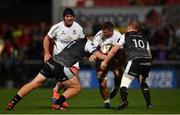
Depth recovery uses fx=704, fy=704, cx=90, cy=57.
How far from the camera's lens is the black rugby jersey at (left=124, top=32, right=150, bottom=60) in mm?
16000

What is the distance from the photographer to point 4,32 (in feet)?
103

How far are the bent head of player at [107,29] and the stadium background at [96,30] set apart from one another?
37.0ft

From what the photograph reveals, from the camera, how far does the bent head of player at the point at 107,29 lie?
16.6 metres

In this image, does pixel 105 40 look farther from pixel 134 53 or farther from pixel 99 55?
pixel 99 55

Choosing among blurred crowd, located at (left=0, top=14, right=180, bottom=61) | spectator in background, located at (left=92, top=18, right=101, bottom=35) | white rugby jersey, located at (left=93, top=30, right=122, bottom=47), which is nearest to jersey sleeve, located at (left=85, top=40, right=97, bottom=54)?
white rugby jersey, located at (left=93, top=30, right=122, bottom=47)

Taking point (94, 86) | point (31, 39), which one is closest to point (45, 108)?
point (94, 86)

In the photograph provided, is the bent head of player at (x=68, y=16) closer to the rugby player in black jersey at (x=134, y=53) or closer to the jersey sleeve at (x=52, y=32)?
the jersey sleeve at (x=52, y=32)

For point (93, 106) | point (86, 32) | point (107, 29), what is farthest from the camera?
point (86, 32)

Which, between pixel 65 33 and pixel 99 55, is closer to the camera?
pixel 99 55

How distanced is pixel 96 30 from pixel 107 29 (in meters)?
11.6

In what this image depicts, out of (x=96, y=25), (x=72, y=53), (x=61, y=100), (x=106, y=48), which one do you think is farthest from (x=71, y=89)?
(x=96, y=25)

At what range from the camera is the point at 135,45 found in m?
16.0

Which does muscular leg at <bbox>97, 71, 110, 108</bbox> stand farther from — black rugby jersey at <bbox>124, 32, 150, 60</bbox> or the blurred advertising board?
the blurred advertising board

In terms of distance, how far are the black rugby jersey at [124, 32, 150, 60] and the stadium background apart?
12100 millimetres
